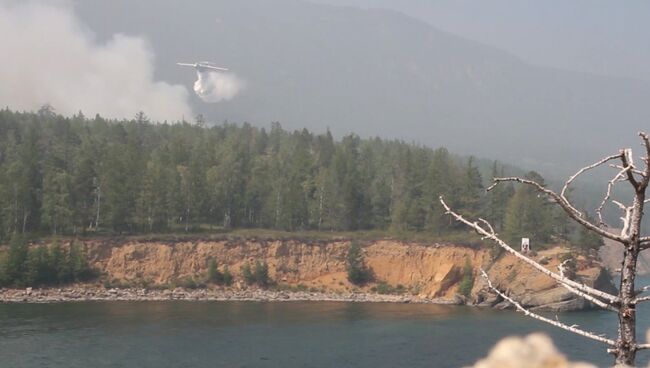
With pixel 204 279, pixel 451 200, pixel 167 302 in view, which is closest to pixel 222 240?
pixel 204 279

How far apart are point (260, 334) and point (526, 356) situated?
1747 inches

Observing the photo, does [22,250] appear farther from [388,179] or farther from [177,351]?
[388,179]

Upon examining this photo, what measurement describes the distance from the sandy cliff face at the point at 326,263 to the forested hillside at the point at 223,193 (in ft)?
13.5

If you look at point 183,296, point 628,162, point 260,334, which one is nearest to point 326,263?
point 183,296

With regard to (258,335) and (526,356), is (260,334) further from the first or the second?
(526,356)

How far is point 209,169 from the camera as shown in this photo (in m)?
90.5

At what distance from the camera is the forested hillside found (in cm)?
7588

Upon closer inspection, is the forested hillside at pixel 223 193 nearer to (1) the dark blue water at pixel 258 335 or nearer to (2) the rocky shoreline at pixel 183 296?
(2) the rocky shoreline at pixel 183 296

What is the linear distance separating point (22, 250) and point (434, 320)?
121ft

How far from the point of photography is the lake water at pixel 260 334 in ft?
123

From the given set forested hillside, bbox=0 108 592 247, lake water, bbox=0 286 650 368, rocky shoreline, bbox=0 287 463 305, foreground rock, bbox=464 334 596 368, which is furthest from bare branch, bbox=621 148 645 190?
forested hillside, bbox=0 108 592 247

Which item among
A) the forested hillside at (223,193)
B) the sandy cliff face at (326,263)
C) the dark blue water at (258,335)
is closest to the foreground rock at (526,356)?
the dark blue water at (258,335)

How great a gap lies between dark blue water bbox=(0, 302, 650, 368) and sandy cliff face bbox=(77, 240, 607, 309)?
29.7 ft

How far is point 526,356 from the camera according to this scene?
2.97 metres
